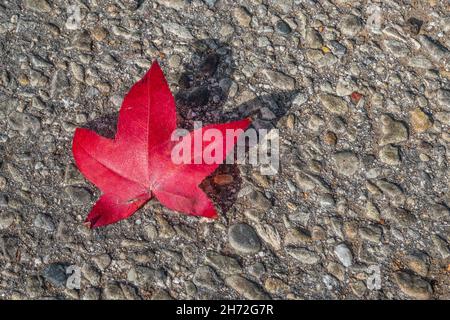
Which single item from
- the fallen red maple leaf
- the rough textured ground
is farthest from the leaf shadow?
the fallen red maple leaf

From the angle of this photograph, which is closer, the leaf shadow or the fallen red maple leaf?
the fallen red maple leaf

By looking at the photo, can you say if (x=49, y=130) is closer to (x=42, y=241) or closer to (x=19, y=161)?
(x=19, y=161)

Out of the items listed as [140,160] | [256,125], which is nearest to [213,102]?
[256,125]

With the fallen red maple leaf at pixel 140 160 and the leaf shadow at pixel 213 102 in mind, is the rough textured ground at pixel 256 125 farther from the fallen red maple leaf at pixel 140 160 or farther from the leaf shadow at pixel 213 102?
the fallen red maple leaf at pixel 140 160

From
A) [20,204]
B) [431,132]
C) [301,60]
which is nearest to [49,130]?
[20,204]

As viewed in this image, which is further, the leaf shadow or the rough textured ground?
the leaf shadow

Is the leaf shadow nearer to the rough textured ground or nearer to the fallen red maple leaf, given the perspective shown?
the rough textured ground
